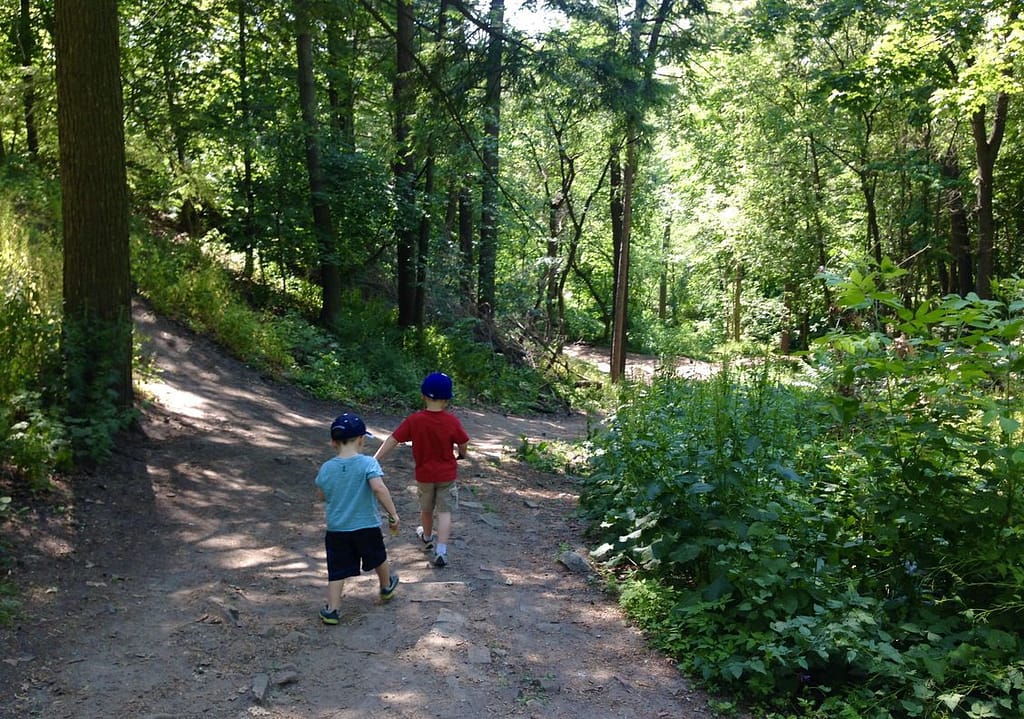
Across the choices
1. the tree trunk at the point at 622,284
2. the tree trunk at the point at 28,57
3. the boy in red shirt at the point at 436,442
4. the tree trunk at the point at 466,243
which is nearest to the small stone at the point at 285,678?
the boy in red shirt at the point at 436,442

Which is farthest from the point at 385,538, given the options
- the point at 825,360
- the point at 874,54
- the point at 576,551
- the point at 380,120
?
the point at 380,120

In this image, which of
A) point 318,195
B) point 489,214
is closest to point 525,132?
point 489,214

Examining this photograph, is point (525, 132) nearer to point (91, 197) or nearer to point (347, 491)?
point (91, 197)

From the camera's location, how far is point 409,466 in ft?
33.4

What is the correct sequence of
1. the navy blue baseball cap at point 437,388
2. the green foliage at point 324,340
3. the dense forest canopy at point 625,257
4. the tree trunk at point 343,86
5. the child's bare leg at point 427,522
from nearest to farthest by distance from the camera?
the dense forest canopy at point 625,257 → the navy blue baseball cap at point 437,388 → the child's bare leg at point 427,522 → the green foliage at point 324,340 → the tree trunk at point 343,86

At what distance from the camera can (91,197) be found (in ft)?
25.1

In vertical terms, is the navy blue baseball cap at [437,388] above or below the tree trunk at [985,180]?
below

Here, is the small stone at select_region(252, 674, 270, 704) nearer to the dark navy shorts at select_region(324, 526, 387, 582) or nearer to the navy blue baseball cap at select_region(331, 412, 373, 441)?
the dark navy shorts at select_region(324, 526, 387, 582)

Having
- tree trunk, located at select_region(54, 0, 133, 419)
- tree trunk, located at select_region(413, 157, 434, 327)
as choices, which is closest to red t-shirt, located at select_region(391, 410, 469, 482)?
tree trunk, located at select_region(54, 0, 133, 419)

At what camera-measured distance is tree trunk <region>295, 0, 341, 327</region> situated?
15.1 meters

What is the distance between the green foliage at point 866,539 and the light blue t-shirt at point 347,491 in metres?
2.13

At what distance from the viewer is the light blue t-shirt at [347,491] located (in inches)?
214

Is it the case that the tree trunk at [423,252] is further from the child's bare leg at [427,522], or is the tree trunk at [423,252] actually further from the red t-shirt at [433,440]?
the red t-shirt at [433,440]

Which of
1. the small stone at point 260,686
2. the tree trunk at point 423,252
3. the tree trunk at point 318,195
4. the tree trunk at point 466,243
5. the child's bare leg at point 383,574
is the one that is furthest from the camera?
the tree trunk at point 466,243
